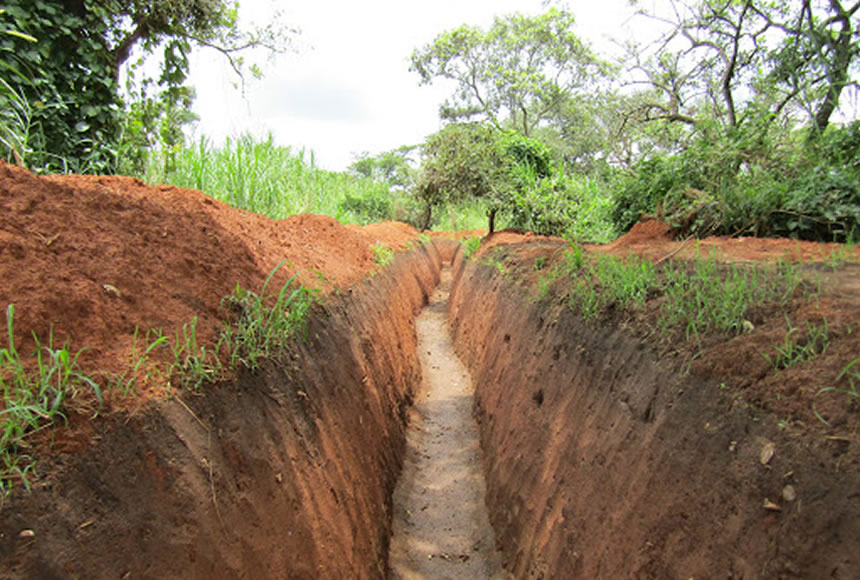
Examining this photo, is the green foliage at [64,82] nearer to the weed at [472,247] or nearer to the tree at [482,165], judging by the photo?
the tree at [482,165]

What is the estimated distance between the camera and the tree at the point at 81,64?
148 inches

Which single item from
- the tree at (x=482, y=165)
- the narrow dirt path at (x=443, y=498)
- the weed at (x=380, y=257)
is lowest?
the narrow dirt path at (x=443, y=498)

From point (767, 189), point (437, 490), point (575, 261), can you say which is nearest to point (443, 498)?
point (437, 490)

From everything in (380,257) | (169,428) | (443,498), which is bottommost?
(443,498)

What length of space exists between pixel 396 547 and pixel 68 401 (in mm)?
3063

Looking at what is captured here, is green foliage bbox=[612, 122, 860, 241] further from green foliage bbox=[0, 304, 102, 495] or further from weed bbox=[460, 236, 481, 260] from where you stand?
weed bbox=[460, 236, 481, 260]

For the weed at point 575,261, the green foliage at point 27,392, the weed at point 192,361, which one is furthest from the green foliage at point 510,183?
the green foliage at point 27,392

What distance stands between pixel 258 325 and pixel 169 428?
867mm

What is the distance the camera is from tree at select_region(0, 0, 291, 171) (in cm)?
376

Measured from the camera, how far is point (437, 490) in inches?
189

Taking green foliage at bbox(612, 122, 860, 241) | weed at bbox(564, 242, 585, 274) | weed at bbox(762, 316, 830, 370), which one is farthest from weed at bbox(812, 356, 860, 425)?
weed at bbox(564, 242, 585, 274)

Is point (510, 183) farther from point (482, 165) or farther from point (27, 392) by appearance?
point (27, 392)

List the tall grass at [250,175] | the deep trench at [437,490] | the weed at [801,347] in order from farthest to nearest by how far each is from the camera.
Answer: the tall grass at [250,175], the weed at [801,347], the deep trench at [437,490]

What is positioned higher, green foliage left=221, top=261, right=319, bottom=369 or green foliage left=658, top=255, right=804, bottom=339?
green foliage left=658, top=255, right=804, bottom=339
